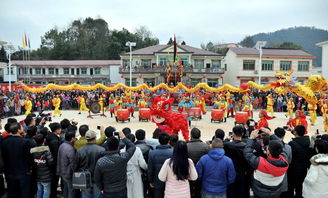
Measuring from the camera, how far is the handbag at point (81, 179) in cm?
381

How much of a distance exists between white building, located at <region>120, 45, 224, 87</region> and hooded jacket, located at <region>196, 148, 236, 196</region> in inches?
1184

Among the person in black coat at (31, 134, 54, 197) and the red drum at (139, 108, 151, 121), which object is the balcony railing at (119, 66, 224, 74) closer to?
the red drum at (139, 108, 151, 121)

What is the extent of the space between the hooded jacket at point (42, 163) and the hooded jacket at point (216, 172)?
2593 mm

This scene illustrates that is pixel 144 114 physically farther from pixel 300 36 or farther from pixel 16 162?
pixel 300 36

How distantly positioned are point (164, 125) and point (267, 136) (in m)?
3.60

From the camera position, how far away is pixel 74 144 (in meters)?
4.38

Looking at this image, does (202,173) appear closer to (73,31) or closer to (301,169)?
(301,169)

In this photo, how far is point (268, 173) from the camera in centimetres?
352

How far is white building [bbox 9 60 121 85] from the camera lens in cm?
3972

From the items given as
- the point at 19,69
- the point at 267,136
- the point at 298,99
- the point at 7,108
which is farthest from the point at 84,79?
the point at 267,136

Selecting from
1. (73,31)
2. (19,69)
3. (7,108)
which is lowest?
(7,108)

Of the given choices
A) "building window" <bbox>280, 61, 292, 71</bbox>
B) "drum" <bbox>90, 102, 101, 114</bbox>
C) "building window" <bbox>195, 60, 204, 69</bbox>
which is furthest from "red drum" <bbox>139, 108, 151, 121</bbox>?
"building window" <bbox>280, 61, 292, 71</bbox>

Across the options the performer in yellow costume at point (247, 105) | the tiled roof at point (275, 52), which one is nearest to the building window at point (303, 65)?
the tiled roof at point (275, 52)

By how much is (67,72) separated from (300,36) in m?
115
